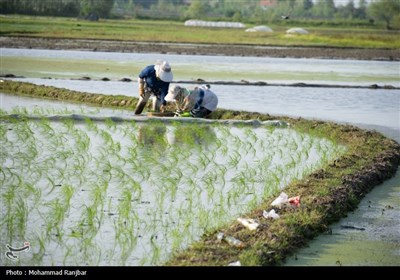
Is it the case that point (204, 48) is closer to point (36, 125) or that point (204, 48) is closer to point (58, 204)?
point (36, 125)

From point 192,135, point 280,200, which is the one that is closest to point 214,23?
point 192,135

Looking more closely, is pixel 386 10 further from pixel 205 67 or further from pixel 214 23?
pixel 205 67

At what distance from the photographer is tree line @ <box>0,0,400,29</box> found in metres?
53.3

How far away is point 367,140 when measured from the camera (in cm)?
1022

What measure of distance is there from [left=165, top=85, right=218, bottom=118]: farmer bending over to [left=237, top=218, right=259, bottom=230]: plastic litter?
5.77 m

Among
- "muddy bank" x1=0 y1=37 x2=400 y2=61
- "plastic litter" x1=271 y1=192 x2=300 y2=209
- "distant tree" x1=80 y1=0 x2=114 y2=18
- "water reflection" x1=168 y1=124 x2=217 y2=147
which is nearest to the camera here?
"plastic litter" x1=271 y1=192 x2=300 y2=209

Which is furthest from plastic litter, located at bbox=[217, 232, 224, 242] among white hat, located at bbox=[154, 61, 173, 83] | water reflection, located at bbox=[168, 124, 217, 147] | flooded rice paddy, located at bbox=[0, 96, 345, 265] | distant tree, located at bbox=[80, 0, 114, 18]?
distant tree, located at bbox=[80, 0, 114, 18]

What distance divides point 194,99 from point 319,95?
17.3 feet

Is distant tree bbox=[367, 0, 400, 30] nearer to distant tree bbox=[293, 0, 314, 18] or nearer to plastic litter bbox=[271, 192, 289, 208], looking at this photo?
distant tree bbox=[293, 0, 314, 18]

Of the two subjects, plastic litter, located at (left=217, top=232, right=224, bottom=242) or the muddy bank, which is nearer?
plastic litter, located at (left=217, top=232, right=224, bottom=242)

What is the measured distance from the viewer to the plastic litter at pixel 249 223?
18.9ft

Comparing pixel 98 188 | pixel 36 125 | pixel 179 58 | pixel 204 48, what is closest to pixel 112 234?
pixel 98 188

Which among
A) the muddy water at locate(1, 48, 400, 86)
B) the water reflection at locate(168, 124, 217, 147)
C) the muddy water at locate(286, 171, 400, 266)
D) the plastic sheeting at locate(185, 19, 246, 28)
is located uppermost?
the muddy water at locate(286, 171, 400, 266)

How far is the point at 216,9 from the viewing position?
346ft
